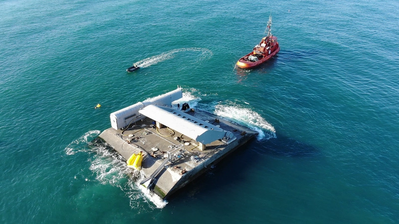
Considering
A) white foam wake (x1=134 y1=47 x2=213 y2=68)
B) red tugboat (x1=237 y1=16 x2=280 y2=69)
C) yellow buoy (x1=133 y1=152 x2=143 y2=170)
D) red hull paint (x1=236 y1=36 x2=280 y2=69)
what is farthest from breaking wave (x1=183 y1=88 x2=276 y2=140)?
yellow buoy (x1=133 y1=152 x2=143 y2=170)

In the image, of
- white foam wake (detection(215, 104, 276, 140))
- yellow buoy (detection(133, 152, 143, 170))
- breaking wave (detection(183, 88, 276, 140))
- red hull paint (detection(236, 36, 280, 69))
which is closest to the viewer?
yellow buoy (detection(133, 152, 143, 170))

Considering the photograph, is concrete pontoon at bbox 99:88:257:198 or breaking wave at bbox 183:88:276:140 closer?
concrete pontoon at bbox 99:88:257:198

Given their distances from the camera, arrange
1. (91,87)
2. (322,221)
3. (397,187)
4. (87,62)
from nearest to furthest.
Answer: (322,221), (397,187), (91,87), (87,62)

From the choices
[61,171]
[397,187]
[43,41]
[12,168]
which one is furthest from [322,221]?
[43,41]

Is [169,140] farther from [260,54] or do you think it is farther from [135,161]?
[260,54]

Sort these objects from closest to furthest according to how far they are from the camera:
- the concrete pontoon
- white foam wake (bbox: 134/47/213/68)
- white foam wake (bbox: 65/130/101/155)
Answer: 1. the concrete pontoon
2. white foam wake (bbox: 65/130/101/155)
3. white foam wake (bbox: 134/47/213/68)

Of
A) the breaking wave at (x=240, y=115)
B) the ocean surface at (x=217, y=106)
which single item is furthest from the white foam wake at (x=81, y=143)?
the breaking wave at (x=240, y=115)

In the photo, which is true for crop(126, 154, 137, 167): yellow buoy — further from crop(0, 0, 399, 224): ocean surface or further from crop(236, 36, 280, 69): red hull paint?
crop(236, 36, 280, 69): red hull paint

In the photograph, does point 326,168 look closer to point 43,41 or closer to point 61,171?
point 61,171
